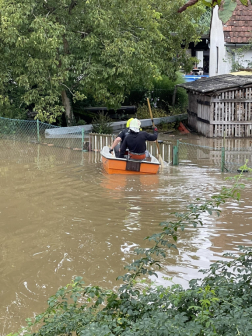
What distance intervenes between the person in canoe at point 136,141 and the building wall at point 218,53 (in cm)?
1398

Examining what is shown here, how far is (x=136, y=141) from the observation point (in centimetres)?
1480

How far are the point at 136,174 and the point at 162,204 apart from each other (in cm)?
339

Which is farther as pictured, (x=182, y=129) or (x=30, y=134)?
(x=182, y=129)

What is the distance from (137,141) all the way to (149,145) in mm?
3746

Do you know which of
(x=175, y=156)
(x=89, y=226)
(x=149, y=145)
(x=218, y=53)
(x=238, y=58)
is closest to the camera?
(x=89, y=226)

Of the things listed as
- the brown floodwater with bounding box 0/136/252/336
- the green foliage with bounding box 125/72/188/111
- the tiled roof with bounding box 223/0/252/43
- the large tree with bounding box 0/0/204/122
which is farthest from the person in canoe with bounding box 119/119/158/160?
the green foliage with bounding box 125/72/188/111

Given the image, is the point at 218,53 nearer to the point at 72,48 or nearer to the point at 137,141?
the point at 72,48

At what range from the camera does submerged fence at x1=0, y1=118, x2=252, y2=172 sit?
17.2m

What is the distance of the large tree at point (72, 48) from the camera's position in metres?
20.8

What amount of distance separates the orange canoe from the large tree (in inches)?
299

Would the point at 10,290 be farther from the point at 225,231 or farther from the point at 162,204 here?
the point at 162,204

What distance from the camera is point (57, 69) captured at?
72.9ft

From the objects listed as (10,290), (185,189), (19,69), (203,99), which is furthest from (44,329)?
(203,99)

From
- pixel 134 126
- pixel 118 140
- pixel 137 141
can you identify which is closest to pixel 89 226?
pixel 137 141
